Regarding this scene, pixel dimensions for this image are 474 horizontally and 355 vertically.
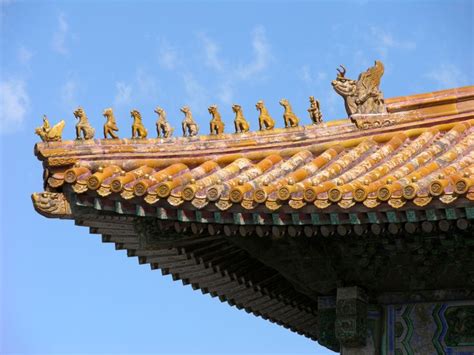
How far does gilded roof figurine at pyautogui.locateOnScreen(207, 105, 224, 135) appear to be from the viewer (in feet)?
46.3

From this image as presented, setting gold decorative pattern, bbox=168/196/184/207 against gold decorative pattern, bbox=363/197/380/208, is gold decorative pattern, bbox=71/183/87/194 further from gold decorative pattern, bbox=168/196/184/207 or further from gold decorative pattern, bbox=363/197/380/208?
gold decorative pattern, bbox=363/197/380/208

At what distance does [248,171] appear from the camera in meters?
13.1

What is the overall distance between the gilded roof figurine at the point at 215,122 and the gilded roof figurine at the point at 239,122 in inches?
6.9

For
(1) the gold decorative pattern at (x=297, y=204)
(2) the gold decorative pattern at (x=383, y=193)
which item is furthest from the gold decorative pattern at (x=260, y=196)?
(2) the gold decorative pattern at (x=383, y=193)

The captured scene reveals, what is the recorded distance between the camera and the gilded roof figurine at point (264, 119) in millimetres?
14133

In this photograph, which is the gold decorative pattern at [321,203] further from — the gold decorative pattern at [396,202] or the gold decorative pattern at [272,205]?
the gold decorative pattern at [396,202]

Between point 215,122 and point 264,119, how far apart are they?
22.7 inches

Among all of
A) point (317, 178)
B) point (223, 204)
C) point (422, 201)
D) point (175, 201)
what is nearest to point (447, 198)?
point (422, 201)

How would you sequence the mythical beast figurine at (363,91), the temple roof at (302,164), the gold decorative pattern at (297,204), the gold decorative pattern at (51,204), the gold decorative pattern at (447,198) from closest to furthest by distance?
the gold decorative pattern at (447,198) → the temple roof at (302,164) → the gold decorative pattern at (297,204) → the gold decorative pattern at (51,204) → the mythical beast figurine at (363,91)

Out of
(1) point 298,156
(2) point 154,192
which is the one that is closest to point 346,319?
(1) point 298,156

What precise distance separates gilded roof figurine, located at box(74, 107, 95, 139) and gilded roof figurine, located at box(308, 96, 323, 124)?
2.60 meters

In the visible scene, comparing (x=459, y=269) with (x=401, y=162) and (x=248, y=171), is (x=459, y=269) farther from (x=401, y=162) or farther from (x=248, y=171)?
(x=248, y=171)

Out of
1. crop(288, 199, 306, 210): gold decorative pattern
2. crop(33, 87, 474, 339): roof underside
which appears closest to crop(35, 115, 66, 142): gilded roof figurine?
crop(33, 87, 474, 339): roof underside

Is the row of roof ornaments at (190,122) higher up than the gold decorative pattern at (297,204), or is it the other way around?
the row of roof ornaments at (190,122)
